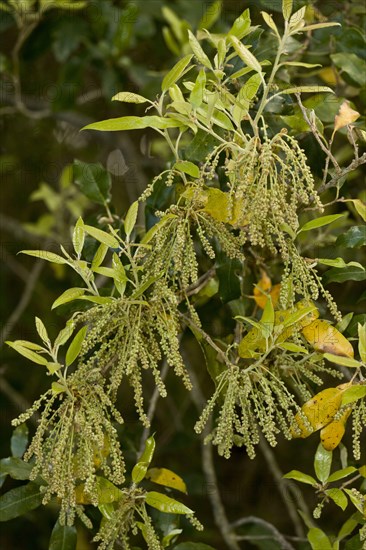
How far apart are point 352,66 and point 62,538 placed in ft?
2.75

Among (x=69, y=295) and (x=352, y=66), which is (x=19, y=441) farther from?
(x=352, y=66)

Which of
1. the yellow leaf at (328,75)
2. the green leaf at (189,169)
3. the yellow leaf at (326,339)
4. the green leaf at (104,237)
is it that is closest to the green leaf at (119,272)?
the green leaf at (104,237)

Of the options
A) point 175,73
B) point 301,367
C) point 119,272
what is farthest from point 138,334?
point 175,73

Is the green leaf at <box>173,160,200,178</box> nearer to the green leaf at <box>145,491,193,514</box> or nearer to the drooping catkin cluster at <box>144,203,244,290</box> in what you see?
the drooping catkin cluster at <box>144,203,244,290</box>

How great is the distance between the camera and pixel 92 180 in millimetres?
1282

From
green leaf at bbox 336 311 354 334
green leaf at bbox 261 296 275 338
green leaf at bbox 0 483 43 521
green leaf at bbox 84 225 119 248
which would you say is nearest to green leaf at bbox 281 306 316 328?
green leaf at bbox 261 296 275 338

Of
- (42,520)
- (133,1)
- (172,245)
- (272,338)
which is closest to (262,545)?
(272,338)

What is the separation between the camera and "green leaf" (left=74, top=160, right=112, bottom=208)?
1274 millimetres

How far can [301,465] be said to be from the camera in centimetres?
253

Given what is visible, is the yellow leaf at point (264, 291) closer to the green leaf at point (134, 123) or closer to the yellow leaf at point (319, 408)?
the yellow leaf at point (319, 408)

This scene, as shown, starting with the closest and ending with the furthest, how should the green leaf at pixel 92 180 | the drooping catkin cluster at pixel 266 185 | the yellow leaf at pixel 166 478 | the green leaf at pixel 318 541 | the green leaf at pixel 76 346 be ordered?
the drooping catkin cluster at pixel 266 185
the green leaf at pixel 76 346
the green leaf at pixel 318 541
the yellow leaf at pixel 166 478
the green leaf at pixel 92 180

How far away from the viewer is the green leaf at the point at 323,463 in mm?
1027

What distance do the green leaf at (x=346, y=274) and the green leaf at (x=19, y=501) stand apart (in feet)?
1.69

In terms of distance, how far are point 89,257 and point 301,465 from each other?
5.24ft
